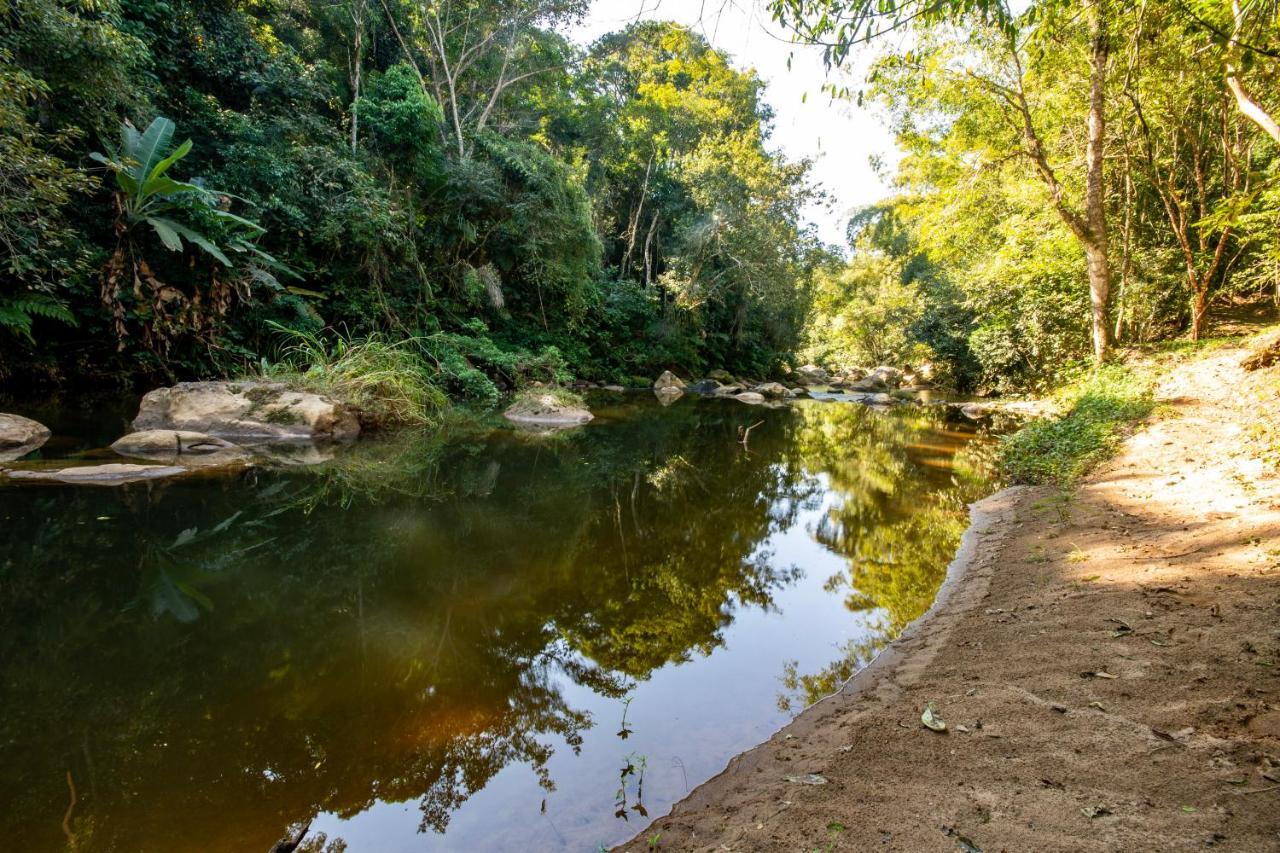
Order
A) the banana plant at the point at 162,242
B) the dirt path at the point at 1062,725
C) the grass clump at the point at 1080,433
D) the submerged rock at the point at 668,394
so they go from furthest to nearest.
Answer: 1. the submerged rock at the point at 668,394
2. the banana plant at the point at 162,242
3. the grass clump at the point at 1080,433
4. the dirt path at the point at 1062,725

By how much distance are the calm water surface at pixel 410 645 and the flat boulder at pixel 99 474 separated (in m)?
0.28

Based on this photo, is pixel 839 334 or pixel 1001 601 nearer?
pixel 1001 601

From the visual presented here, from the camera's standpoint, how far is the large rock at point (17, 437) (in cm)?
648

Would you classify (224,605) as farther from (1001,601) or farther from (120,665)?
(1001,601)

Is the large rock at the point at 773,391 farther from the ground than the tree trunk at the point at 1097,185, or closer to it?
closer to it

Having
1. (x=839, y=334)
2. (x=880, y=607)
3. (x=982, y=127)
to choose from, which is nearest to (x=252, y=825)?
(x=880, y=607)

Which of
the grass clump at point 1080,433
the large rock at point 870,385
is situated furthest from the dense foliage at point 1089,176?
the large rock at point 870,385

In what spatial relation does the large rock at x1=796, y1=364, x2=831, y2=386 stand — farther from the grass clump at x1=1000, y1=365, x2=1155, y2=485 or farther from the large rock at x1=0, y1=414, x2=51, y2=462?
the large rock at x1=0, y1=414, x2=51, y2=462

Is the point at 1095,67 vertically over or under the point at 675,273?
over

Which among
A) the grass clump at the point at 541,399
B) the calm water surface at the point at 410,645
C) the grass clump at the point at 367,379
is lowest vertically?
the calm water surface at the point at 410,645

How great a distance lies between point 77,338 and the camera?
380 inches

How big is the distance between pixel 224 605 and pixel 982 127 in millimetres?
15440

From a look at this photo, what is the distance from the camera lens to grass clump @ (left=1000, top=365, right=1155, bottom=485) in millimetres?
6793

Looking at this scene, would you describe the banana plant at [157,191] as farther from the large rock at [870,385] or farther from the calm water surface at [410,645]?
the large rock at [870,385]
